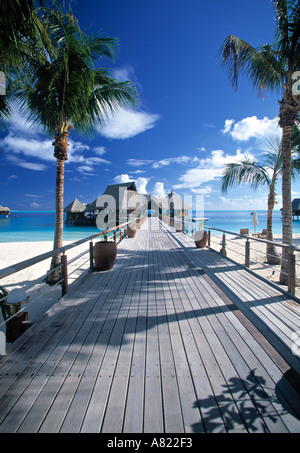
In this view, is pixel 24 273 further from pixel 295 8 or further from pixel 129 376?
pixel 295 8

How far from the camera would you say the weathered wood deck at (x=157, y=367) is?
1421 mm

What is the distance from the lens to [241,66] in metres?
6.11

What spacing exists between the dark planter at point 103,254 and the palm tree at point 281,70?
468 centimetres

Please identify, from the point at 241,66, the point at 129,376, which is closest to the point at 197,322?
the point at 129,376

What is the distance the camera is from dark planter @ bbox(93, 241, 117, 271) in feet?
16.5

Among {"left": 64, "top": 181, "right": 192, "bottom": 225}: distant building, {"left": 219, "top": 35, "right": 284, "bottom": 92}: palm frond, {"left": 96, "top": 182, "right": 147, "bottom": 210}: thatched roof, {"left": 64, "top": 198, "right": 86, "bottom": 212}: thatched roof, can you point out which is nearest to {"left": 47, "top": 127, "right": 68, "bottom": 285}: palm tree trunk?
{"left": 219, "top": 35, "right": 284, "bottom": 92}: palm frond

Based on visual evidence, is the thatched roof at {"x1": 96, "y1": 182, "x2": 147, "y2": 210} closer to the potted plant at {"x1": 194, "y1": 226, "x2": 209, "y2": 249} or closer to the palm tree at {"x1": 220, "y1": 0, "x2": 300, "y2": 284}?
the potted plant at {"x1": 194, "y1": 226, "x2": 209, "y2": 249}

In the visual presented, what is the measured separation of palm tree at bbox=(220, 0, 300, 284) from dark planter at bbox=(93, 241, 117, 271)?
4.68 m

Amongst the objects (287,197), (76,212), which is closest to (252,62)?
(287,197)

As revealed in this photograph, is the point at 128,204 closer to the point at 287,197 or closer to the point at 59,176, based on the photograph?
the point at 59,176

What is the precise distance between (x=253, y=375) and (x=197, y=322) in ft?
3.06

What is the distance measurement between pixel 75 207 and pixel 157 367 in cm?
Result: 4571

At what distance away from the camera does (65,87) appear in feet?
18.3

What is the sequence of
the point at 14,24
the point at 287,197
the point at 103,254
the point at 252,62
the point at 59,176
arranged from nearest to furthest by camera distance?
the point at 14,24 < the point at 103,254 < the point at 287,197 < the point at 252,62 < the point at 59,176
